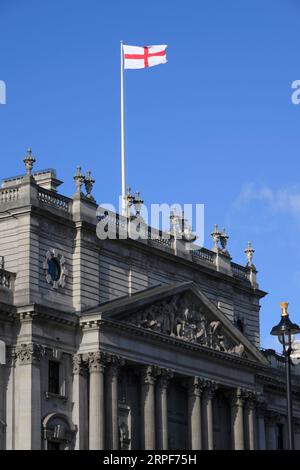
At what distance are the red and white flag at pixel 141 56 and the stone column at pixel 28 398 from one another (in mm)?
20542

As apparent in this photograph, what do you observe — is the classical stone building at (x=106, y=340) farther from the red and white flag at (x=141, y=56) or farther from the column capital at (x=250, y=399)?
the red and white flag at (x=141, y=56)

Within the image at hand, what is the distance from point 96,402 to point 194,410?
9432 millimetres

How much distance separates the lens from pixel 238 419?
76.3 metres

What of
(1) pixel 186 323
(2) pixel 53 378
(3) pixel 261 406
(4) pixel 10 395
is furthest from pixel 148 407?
(3) pixel 261 406

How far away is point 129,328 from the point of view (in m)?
66.5

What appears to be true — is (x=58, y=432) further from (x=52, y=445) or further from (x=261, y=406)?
(x=261, y=406)

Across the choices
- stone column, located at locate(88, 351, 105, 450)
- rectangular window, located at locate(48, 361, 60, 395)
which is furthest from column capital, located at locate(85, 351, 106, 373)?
rectangular window, located at locate(48, 361, 60, 395)

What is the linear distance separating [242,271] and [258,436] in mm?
11198

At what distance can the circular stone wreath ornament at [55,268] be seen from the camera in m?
65.2

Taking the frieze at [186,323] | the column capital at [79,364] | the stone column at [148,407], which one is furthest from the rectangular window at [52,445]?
the frieze at [186,323]
